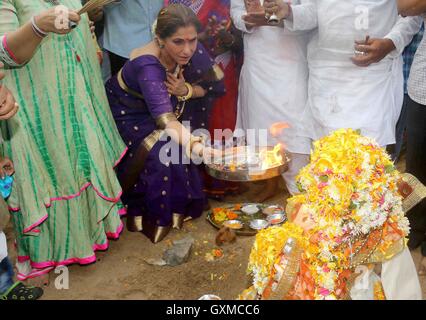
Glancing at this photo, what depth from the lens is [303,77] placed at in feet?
13.1

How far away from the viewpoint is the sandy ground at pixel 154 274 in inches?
129

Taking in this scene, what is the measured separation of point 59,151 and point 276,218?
1.73 m

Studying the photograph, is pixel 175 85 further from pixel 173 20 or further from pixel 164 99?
pixel 173 20

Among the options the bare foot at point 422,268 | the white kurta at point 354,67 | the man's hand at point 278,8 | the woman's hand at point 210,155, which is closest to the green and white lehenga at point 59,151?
the woman's hand at point 210,155

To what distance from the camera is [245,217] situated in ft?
A: 13.5

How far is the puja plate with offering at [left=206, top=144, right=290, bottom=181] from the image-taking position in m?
3.09

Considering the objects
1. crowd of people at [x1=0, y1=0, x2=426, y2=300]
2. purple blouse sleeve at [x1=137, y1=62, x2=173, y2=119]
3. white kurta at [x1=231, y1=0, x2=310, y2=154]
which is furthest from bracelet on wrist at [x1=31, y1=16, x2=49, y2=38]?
white kurta at [x1=231, y1=0, x2=310, y2=154]

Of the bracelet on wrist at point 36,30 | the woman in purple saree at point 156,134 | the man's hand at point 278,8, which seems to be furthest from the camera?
the man's hand at point 278,8

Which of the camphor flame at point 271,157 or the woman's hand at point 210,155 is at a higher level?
the woman's hand at point 210,155

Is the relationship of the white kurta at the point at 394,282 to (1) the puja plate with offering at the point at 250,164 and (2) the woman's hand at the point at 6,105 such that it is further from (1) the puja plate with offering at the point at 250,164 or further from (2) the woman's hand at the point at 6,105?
(2) the woman's hand at the point at 6,105

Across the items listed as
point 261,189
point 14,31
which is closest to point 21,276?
point 14,31

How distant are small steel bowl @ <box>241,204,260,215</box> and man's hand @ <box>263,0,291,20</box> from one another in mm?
1506

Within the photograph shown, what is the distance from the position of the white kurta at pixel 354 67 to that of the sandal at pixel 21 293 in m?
2.23
